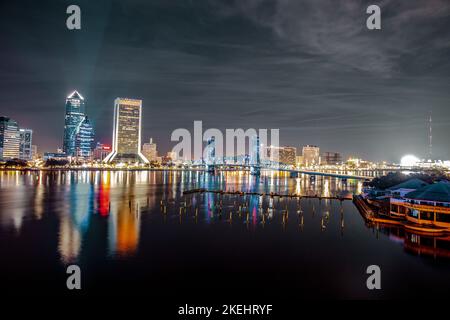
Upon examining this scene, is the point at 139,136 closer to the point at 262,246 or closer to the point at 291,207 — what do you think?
the point at 291,207

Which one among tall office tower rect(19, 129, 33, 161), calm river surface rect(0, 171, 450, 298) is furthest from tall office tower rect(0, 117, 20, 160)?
calm river surface rect(0, 171, 450, 298)

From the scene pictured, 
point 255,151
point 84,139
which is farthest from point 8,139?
point 255,151

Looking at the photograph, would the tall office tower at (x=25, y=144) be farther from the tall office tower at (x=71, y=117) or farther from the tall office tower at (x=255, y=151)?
the tall office tower at (x=255, y=151)

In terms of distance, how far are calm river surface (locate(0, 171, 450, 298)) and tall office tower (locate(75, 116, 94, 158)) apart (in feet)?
431

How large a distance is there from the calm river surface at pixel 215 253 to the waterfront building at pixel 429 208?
103cm

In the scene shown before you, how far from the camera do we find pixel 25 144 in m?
141

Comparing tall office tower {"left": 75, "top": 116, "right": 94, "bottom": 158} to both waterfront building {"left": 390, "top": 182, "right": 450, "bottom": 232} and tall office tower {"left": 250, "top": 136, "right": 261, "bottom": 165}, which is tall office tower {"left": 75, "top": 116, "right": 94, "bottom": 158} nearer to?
tall office tower {"left": 250, "top": 136, "right": 261, "bottom": 165}

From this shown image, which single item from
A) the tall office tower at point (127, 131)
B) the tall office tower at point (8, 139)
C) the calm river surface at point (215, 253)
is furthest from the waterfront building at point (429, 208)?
the tall office tower at point (8, 139)

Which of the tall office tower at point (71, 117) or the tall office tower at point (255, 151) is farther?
the tall office tower at point (71, 117)

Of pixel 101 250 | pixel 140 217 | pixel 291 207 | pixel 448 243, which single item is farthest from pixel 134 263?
pixel 291 207

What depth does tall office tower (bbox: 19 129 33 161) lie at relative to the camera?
139375 mm

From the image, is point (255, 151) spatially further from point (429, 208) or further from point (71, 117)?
point (429, 208)

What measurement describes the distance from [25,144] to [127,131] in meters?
46.1

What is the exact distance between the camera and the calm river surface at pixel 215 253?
11.7 meters
